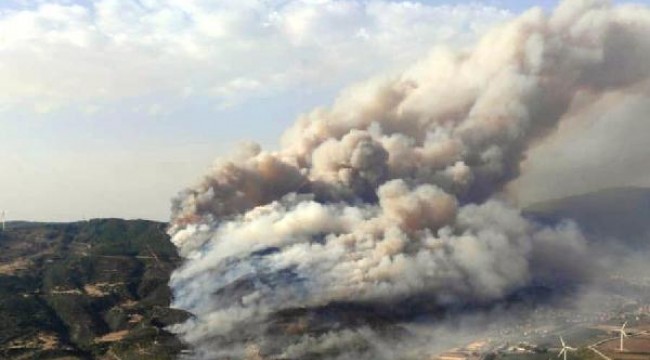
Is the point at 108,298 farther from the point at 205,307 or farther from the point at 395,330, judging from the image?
the point at 395,330

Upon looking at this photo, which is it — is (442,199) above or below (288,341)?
above

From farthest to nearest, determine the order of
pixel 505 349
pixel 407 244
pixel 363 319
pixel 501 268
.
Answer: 1. pixel 501 268
2. pixel 407 244
3. pixel 363 319
4. pixel 505 349

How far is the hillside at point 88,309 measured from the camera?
13425 centimetres

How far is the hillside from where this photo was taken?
440ft

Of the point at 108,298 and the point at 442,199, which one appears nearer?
the point at 442,199

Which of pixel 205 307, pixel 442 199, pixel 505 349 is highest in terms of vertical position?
pixel 442 199

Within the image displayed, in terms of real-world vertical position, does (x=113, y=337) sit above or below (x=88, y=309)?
below

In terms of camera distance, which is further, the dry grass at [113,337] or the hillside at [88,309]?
the dry grass at [113,337]

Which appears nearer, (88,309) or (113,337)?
(113,337)

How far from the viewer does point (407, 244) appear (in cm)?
14550

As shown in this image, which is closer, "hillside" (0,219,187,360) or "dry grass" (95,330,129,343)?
"hillside" (0,219,187,360)

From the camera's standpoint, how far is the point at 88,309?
159500 millimetres

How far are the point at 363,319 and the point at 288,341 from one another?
54.2 feet

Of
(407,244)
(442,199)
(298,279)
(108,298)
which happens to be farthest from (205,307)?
(442,199)
